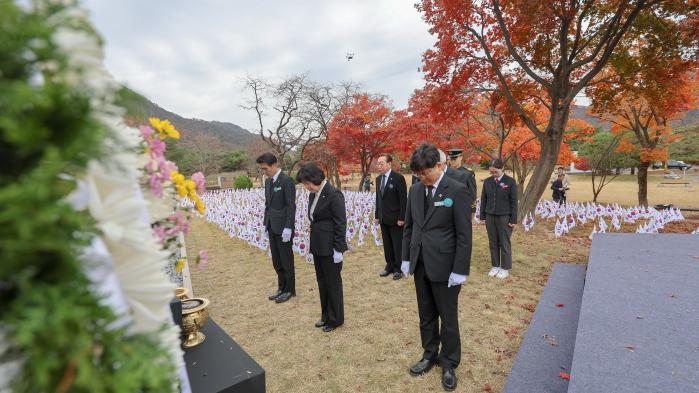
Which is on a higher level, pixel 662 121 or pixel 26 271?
pixel 662 121

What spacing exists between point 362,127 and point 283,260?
12.5 meters

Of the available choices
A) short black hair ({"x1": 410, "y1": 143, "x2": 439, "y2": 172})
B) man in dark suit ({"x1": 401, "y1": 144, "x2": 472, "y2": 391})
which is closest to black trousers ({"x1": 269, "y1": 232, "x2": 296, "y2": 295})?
man in dark suit ({"x1": 401, "y1": 144, "x2": 472, "y2": 391})

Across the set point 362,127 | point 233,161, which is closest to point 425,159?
point 362,127

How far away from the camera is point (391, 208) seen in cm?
571

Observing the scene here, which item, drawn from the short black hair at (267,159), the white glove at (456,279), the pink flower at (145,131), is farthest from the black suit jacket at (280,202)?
the pink flower at (145,131)

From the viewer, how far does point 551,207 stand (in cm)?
1161

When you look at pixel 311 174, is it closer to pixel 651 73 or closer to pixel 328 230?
pixel 328 230

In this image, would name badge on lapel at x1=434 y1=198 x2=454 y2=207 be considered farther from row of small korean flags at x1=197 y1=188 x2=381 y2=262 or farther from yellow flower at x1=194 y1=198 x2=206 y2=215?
row of small korean flags at x1=197 y1=188 x2=381 y2=262

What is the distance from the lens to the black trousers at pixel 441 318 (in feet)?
9.39

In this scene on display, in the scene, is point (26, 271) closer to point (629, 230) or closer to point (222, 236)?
point (222, 236)

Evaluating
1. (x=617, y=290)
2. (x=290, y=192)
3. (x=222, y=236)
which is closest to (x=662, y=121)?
(x=617, y=290)

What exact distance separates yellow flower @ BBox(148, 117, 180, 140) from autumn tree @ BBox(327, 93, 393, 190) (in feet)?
50.3

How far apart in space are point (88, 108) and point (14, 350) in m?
0.31

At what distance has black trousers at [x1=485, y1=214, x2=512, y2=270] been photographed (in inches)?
220
